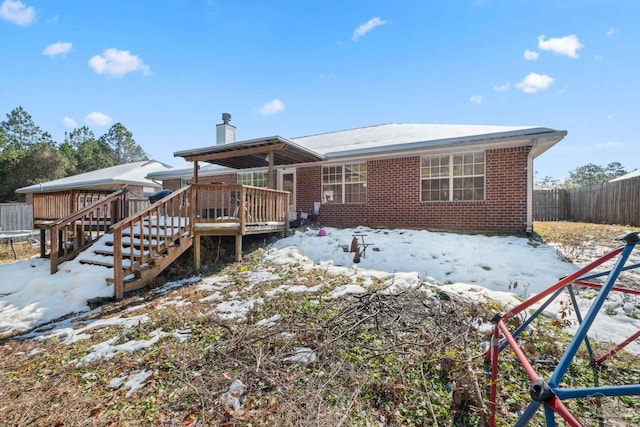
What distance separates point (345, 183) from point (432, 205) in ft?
10.6

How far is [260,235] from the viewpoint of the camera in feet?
26.8

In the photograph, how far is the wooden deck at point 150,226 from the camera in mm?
5168

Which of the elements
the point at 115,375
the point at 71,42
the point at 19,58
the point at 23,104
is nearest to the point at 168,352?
the point at 115,375

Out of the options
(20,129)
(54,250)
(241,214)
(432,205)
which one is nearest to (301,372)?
(241,214)

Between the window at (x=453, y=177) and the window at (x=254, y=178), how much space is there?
23.1 feet

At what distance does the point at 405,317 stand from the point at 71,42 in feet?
37.3

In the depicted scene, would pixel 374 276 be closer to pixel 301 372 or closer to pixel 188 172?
pixel 301 372

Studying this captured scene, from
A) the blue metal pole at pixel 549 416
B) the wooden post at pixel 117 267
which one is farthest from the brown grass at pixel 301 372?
the wooden post at pixel 117 267

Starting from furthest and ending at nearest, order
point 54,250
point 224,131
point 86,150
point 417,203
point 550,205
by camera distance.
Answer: point 86,150 → point 550,205 → point 224,131 → point 417,203 → point 54,250

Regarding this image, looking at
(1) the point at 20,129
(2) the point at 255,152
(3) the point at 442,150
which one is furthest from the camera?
(1) the point at 20,129

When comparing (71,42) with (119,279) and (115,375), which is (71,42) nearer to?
(119,279)

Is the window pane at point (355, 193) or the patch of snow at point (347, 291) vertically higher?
the window pane at point (355, 193)

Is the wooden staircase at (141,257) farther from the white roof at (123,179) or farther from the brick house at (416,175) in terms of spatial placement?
the white roof at (123,179)

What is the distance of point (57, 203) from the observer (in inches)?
306
